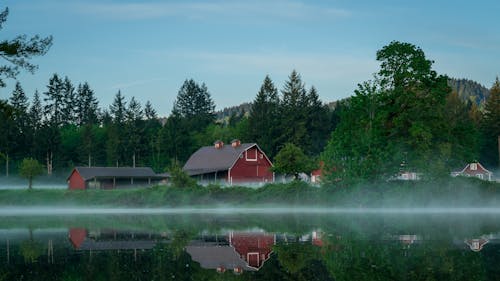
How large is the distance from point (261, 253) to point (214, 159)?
69374mm

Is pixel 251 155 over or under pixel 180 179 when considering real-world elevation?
over

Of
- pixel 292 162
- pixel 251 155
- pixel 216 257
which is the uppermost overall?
pixel 251 155

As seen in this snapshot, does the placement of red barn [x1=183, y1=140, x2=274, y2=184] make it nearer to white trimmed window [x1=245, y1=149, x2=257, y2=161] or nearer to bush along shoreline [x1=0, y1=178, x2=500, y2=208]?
white trimmed window [x1=245, y1=149, x2=257, y2=161]

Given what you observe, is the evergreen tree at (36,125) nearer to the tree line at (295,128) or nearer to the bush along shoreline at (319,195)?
the tree line at (295,128)

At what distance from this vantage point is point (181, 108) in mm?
136625

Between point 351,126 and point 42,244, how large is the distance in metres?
36.9

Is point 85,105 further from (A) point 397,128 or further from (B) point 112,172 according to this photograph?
(A) point 397,128

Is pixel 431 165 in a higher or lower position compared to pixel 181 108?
lower

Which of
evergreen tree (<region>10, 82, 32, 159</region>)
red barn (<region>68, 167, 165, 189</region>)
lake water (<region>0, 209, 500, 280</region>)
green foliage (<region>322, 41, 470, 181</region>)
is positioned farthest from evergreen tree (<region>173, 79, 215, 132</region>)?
lake water (<region>0, 209, 500, 280</region>)

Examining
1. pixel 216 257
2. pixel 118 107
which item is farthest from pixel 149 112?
pixel 216 257

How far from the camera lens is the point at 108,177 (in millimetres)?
85812

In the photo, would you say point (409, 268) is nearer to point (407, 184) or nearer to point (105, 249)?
point (105, 249)

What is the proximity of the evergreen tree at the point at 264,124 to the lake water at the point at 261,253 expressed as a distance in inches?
2747

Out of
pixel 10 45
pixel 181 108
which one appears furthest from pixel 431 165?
pixel 181 108
